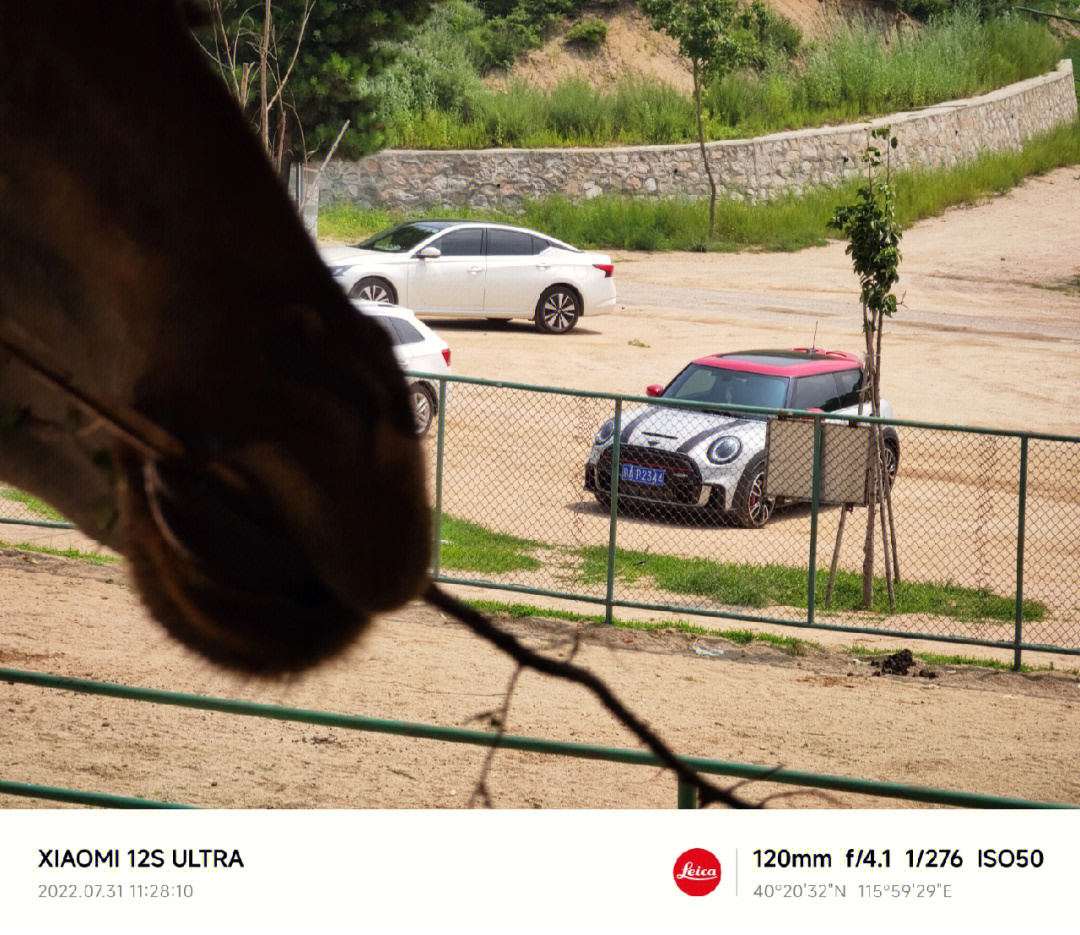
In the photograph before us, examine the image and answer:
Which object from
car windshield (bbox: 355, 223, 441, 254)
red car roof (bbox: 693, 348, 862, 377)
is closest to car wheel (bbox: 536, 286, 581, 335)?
car windshield (bbox: 355, 223, 441, 254)

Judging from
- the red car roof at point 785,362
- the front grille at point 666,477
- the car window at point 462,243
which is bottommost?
the front grille at point 666,477

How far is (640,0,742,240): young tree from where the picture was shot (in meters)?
29.5

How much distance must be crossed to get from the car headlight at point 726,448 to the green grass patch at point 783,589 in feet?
2.99

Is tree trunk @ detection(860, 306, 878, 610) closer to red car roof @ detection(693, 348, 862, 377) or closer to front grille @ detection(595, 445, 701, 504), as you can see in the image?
front grille @ detection(595, 445, 701, 504)

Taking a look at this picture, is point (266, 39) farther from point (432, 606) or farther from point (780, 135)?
point (780, 135)

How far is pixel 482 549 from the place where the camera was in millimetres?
10867

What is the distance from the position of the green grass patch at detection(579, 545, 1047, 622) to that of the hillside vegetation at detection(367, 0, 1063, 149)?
2200 centimetres

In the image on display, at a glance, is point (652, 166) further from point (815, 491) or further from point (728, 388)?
point (815, 491)

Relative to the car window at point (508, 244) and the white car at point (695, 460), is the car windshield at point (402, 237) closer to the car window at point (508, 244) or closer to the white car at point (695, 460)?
the car window at point (508, 244)

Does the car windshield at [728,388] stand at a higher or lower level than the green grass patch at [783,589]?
higher

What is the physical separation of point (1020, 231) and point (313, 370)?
33778mm

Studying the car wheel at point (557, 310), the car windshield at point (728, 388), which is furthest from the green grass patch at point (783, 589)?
the car wheel at point (557, 310)

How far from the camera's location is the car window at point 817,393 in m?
11.9
